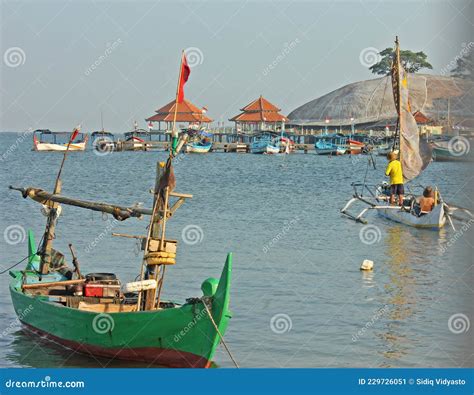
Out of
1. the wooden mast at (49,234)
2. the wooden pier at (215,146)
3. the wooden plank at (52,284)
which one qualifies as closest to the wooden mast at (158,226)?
the wooden plank at (52,284)

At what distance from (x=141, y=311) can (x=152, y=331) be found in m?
0.31

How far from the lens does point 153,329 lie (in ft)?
43.2

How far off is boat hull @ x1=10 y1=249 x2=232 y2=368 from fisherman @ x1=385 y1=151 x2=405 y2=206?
14.0 metres

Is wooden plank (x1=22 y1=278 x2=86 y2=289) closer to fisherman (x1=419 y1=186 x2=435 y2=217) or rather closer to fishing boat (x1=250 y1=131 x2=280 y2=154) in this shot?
fisherman (x1=419 y1=186 x2=435 y2=217)

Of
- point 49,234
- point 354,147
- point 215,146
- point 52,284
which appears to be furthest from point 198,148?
point 52,284

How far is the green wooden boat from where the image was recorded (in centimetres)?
1284

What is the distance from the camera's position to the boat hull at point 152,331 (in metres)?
12.8

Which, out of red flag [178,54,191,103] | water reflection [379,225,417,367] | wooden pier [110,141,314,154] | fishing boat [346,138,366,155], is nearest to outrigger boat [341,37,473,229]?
water reflection [379,225,417,367]

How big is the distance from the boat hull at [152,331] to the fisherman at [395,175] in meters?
14.0

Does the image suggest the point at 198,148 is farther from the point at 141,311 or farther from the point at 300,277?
the point at 141,311

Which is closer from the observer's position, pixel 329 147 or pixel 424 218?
pixel 424 218

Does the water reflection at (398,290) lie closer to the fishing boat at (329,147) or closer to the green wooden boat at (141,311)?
the green wooden boat at (141,311)
